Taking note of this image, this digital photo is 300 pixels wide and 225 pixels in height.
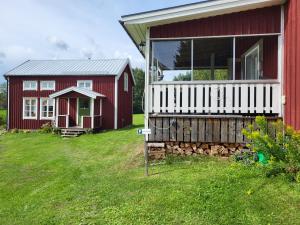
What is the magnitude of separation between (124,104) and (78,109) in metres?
4.07

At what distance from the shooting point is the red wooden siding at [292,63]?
20.9 feet

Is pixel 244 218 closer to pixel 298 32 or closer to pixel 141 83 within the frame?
pixel 298 32

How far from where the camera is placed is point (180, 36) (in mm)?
7969

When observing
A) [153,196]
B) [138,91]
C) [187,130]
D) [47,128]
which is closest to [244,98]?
[187,130]

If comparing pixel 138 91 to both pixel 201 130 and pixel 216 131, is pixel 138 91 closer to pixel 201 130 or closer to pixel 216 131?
pixel 201 130

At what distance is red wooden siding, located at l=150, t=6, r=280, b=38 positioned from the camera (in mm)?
7531

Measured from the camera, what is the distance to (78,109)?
20094 mm

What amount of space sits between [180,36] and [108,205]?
15.6ft

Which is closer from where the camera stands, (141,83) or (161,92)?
(161,92)

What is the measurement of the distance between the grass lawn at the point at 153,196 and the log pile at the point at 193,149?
0.99 ft

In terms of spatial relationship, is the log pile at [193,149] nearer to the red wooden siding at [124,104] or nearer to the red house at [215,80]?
the red house at [215,80]

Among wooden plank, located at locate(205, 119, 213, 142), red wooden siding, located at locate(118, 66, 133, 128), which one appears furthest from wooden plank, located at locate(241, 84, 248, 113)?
red wooden siding, located at locate(118, 66, 133, 128)

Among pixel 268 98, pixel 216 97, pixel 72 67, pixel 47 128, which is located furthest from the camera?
pixel 72 67

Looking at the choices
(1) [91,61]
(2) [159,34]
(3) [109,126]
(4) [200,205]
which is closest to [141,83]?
(1) [91,61]
